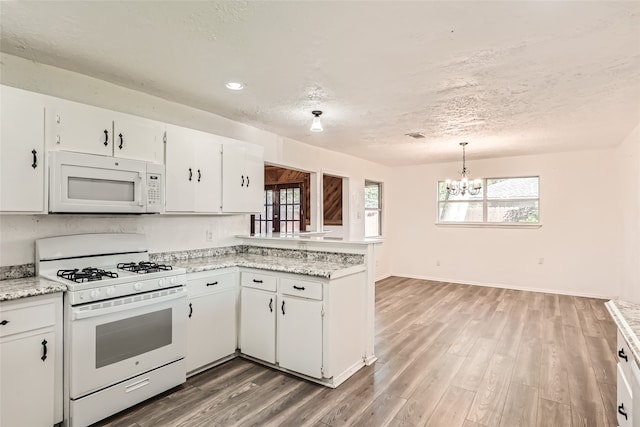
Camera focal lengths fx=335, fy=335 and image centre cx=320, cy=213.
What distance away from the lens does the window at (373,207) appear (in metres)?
7.14

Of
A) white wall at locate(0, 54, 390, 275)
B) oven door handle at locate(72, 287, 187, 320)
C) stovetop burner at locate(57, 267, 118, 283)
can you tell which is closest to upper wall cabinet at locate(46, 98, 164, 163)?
white wall at locate(0, 54, 390, 275)

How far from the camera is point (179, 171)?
9.89 feet

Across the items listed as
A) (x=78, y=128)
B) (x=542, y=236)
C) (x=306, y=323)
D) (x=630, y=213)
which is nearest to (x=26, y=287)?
(x=78, y=128)

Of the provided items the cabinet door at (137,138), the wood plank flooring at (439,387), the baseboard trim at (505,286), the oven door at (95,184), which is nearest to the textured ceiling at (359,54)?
the cabinet door at (137,138)

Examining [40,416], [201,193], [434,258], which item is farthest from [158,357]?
[434,258]

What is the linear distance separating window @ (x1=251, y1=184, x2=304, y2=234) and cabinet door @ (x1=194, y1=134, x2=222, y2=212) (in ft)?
12.5

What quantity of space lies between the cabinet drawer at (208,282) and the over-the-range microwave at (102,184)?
65 centimetres

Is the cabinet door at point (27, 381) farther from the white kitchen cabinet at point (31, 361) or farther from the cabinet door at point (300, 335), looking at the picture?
the cabinet door at point (300, 335)

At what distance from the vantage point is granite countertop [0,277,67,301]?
1920mm

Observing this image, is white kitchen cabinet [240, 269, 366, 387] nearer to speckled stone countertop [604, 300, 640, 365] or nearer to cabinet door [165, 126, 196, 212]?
cabinet door [165, 126, 196, 212]

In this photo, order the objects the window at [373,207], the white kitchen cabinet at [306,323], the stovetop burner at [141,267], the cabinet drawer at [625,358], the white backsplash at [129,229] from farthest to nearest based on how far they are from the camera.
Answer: the window at [373,207] → the white kitchen cabinet at [306,323] → the stovetop burner at [141,267] → the white backsplash at [129,229] → the cabinet drawer at [625,358]

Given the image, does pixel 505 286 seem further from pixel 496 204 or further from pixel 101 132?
pixel 101 132

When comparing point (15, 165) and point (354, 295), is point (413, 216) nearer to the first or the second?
point (354, 295)

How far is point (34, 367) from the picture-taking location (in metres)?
2.00
